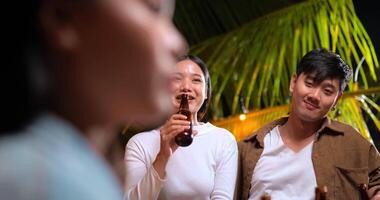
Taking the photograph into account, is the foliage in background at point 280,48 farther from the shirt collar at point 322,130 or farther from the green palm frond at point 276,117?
the shirt collar at point 322,130

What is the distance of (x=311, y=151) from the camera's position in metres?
1.54

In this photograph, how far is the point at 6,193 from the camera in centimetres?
28

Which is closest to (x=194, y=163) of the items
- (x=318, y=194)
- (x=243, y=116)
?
(x=318, y=194)

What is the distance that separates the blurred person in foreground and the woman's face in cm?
114

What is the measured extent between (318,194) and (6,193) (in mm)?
833

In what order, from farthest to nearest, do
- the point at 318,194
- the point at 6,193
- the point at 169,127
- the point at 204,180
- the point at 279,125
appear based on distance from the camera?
the point at 279,125 < the point at 204,180 < the point at 169,127 < the point at 318,194 < the point at 6,193

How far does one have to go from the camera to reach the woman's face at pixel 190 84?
4.87 feet

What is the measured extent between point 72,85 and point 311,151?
1289mm

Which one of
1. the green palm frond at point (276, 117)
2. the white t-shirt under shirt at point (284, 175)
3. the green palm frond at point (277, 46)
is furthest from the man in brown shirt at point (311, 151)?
the green palm frond at point (277, 46)

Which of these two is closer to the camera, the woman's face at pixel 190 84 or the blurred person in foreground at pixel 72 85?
the blurred person in foreground at pixel 72 85

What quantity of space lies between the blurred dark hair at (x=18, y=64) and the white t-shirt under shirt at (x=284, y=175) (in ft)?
4.02

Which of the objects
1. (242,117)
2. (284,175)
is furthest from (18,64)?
(242,117)

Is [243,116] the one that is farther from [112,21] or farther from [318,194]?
[112,21]

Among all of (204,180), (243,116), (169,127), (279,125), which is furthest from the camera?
(243,116)
